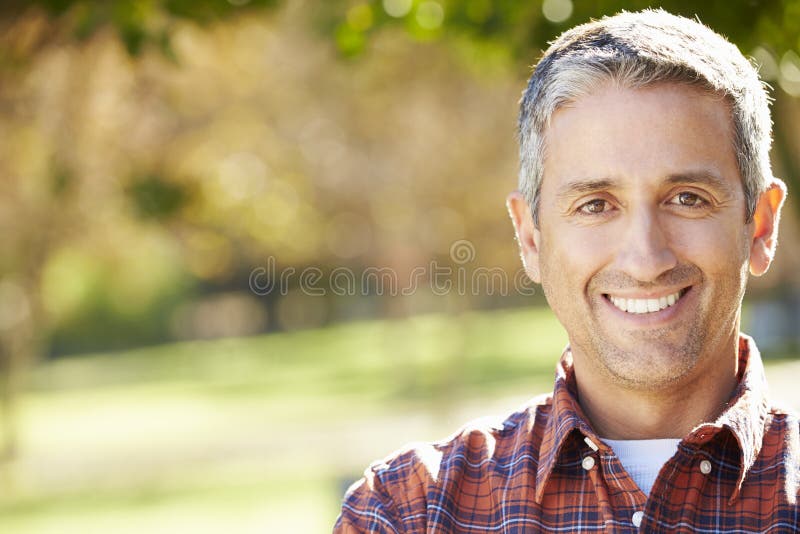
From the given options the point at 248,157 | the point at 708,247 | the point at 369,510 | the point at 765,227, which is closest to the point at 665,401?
the point at 708,247

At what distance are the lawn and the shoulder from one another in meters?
3.08

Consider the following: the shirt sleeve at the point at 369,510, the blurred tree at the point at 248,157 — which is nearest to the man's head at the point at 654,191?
the shirt sleeve at the point at 369,510

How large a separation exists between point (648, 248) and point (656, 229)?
0.14 ft

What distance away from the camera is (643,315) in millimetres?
2180

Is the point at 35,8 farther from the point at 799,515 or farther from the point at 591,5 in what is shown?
the point at 799,515

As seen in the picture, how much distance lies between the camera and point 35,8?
4.25 m

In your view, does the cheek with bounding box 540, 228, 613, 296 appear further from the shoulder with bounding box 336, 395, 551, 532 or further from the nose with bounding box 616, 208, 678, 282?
the shoulder with bounding box 336, 395, 551, 532

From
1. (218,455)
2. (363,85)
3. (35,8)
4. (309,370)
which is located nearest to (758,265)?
(35,8)

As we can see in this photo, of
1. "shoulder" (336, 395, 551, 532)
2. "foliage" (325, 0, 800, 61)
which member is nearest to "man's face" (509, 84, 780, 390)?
"shoulder" (336, 395, 551, 532)

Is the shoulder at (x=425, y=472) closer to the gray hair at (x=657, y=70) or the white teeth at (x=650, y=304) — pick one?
the white teeth at (x=650, y=304)

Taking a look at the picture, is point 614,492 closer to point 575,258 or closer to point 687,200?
point 575,258

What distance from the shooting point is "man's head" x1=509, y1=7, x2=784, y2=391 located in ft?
7.07

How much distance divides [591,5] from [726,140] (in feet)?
4.53

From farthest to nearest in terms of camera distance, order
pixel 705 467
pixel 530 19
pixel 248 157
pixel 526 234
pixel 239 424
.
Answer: pixel 239 424 < pixel 248 157 < pixel 530 19 < pixel 526 234 < pixel 705 467
